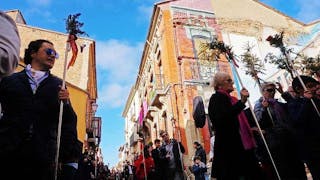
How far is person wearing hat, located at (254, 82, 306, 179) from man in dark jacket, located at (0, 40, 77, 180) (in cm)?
292

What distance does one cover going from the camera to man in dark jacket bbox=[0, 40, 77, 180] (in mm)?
2016

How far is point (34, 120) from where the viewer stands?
7.20ft

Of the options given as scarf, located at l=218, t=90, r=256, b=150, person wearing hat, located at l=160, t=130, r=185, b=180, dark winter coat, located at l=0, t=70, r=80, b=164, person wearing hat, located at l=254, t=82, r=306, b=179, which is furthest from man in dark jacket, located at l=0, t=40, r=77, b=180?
person wearing hat, located at l=160, t=130, r=185, b=180

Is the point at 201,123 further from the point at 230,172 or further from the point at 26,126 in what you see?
the point at 26,126

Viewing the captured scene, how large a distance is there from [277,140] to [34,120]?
10.9 ft

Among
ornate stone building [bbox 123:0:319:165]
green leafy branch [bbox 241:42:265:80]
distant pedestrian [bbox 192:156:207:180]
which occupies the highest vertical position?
ornate stone building [bbox 123:0:319:165]

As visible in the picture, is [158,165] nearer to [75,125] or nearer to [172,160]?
[172,160]

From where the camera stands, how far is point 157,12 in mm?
19328

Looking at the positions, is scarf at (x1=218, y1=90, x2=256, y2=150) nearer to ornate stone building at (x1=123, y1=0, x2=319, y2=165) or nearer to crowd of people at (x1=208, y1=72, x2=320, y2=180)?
crowd of people at (x1=208, y1=72, x2=320, y2=180)

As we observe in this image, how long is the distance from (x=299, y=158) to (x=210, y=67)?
1358 centimetres

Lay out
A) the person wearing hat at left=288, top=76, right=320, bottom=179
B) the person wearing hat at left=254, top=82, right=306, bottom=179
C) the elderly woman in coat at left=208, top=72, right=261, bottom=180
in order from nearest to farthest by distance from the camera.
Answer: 1. the elderly woman in coat at left=208, top=72, right=261, bottom=180
2. the person wearing hat at left=288, top=76, right=320, bottom=179
3. the person wearing hat at left=254, top=82, right=306, bottom=179

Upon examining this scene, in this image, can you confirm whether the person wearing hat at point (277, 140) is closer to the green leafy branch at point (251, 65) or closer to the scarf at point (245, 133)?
the scarf at point (245, 133)

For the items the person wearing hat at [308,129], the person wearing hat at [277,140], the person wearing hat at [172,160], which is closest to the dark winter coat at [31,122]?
the person wearing hat at [277,140]

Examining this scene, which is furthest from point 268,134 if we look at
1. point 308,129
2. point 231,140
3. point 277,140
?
Result: point 231,140
